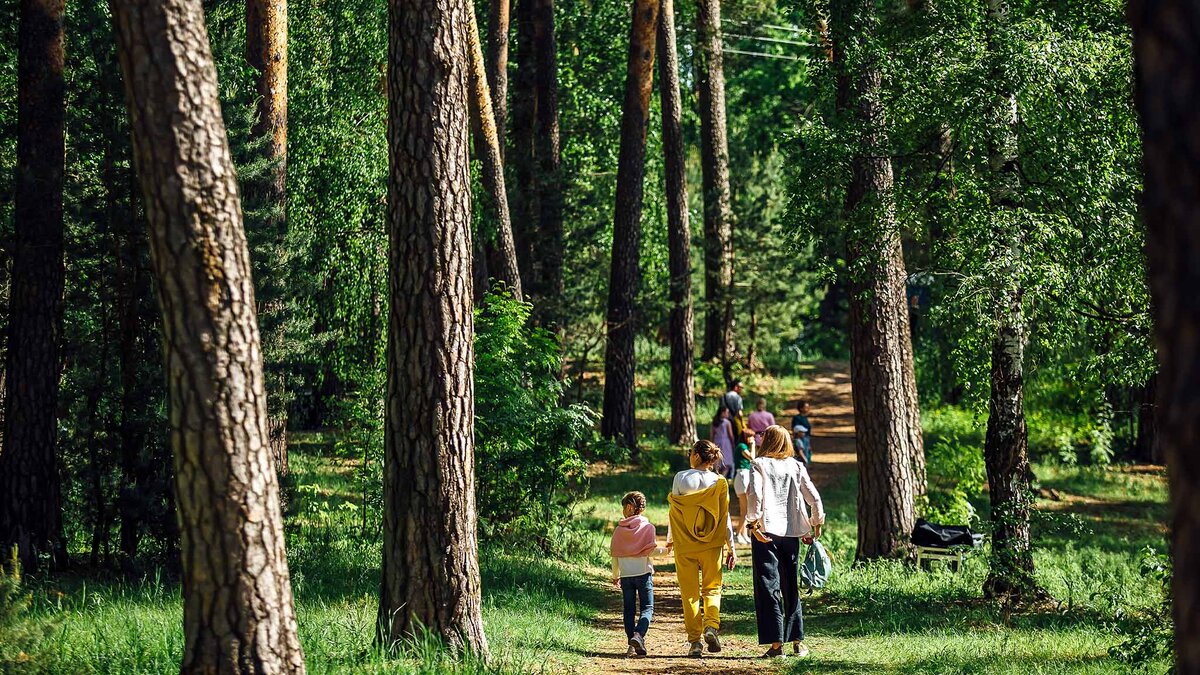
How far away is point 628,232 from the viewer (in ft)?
80.4

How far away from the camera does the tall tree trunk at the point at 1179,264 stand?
2701mm

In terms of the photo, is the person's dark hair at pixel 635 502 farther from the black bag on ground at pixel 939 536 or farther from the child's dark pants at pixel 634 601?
the black bag on ground at pixel 939 536

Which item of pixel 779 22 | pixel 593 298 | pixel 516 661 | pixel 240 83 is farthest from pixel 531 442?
pixel 779 22

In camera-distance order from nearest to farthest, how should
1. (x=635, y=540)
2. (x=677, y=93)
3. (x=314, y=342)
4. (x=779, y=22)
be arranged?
(x=635, y=540) → (x=314, y=342) → (x=677, y=93) → (x=779, y=22)

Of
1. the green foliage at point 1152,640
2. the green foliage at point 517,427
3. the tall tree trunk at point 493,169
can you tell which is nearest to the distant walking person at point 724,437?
the tall tree trunk at point 493,169

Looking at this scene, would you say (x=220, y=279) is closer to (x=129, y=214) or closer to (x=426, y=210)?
(x=426, y=210)

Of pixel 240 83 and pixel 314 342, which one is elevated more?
pixel 240 83

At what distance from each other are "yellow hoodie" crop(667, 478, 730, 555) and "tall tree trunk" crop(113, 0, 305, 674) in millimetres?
5050

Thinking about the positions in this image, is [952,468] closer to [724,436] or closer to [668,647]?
[724,436]

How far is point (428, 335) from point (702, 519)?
11.8 ft

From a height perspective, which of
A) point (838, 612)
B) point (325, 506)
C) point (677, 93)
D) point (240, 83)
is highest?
point (677, 93)

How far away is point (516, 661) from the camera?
7.83 meters

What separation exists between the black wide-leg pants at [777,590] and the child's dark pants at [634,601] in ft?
3.02

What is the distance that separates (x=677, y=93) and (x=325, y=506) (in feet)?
50.5
